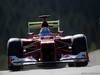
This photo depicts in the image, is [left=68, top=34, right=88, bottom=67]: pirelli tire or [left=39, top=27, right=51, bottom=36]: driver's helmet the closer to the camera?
[left=68, top=34, right=88, bottom=67]: pirelli tire

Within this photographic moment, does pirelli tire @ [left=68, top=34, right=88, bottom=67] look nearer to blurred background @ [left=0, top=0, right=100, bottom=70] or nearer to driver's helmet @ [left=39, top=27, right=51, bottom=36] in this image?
driver's helmet @ [left=39, top=27, right=51, bottom=36]

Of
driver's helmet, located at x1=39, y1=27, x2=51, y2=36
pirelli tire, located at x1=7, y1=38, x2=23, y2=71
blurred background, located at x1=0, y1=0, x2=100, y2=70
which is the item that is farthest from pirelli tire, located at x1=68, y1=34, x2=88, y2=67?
blurred background, located at x1=0, y1=0, x2=100, y2=70

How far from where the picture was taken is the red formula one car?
439 inches

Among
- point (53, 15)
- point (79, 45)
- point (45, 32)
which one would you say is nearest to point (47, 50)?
point (79, 45)

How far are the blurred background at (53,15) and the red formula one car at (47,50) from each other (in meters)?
11.1

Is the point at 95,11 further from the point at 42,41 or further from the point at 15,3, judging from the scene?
the point at 42,41

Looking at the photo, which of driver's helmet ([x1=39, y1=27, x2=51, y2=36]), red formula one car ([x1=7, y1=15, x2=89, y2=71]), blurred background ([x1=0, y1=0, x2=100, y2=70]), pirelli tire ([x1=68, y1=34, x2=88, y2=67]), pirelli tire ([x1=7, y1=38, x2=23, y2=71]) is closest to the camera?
red formula one car ([x1=7, y1=15, x2=89, y2=71])

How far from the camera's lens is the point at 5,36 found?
23.8 meters

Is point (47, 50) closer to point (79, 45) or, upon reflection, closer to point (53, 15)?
point (79, 45)

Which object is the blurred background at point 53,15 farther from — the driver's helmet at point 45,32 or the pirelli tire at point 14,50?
the pirelli tire at point 14,50

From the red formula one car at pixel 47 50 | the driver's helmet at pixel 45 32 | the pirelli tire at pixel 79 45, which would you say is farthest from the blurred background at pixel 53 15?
the pirelli tire at pixel 79 45

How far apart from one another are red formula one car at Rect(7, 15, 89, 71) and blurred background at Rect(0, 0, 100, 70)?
11137mm

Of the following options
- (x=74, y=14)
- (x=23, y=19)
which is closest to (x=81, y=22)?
(x=74, y=14)

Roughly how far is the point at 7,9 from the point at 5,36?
1611mm
